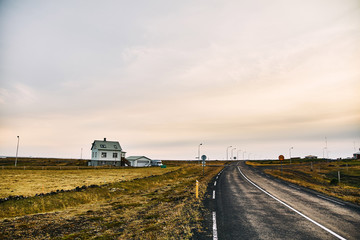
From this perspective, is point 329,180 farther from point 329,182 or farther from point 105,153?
point 105,153

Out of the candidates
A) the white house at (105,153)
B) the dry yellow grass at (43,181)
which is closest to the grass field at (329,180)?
the dry yellow grass at (43,181)

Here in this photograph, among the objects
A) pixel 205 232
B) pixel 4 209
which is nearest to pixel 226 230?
pixel 205 232

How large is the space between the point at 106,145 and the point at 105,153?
273 centimetres

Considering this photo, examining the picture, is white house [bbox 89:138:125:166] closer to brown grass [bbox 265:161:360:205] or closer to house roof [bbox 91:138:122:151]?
house roof [bbox 91:138:122:151]

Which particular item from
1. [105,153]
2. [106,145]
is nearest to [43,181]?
[105,153]

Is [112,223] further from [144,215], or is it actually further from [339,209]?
[339,209]

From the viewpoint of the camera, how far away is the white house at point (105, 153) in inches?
2687

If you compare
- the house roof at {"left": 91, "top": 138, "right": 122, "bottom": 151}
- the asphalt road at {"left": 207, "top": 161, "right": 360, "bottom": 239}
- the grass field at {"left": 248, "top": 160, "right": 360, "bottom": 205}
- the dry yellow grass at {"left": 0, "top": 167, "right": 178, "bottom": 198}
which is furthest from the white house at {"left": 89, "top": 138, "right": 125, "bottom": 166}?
the asphalt road at {"left": 207, "top": 161, "right": 360, "bottom": 239}

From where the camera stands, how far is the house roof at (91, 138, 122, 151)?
6931 cm

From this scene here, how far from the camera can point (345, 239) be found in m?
7.11

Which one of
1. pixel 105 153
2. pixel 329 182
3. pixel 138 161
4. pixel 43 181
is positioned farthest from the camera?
pixel 138 161

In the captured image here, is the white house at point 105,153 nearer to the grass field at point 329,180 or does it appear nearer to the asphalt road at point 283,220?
the grass field at point 329,180

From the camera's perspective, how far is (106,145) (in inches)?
2776

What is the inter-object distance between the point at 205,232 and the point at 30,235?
6.69 meters
